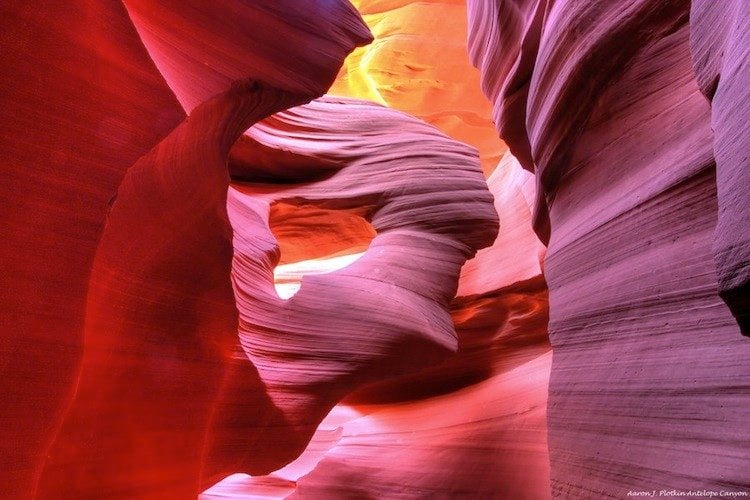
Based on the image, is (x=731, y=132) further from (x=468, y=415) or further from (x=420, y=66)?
(x=420, y=66)

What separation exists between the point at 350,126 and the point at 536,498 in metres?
2.48

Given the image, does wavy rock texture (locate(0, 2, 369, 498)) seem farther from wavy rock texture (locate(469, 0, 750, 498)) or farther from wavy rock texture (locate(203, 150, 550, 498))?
wavy rock texture (locate(203, 150, 550, 498))

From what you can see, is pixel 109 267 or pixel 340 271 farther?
pixel 340 271

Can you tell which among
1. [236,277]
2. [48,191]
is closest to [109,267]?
[48,191]

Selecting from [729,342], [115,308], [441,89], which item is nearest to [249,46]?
[115,308]

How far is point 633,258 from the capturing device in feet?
5.10

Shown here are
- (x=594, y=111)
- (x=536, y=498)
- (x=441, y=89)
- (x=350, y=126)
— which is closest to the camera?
(x=594, y=111)

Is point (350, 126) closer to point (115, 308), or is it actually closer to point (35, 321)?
point (115, 308)

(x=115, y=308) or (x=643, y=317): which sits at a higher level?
(x=115, y=308)

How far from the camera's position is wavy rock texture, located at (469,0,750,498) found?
1.25m

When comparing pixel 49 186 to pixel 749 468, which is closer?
pixel 749 468

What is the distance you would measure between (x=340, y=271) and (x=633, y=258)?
181 cm

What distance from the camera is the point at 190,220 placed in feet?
6.73

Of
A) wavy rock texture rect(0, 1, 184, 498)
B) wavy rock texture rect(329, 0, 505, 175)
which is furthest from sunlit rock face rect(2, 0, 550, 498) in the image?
wavy rock texture rect(329, 0, 505, 175)
